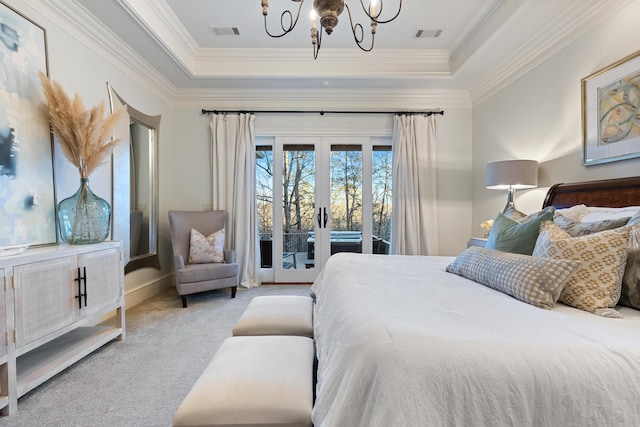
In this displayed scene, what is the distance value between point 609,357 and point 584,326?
213mm

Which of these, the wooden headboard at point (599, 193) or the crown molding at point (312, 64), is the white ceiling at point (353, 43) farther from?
the wooden headboard at point (599, 193)

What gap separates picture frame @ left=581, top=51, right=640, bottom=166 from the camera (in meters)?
2.05

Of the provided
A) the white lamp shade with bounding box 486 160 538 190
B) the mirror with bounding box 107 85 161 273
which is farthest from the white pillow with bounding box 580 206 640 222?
the mirror with bounding box 107 85 161 273

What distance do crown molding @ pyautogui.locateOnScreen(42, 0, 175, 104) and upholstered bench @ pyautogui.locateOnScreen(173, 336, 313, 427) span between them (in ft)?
9.70

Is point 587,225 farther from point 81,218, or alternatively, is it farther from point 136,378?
point 81,218

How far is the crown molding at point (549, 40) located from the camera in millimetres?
2311

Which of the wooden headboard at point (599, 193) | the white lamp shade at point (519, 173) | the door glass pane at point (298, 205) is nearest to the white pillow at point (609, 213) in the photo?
the wooden headboard at point (599, 193)

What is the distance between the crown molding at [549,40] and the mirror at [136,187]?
3992mm

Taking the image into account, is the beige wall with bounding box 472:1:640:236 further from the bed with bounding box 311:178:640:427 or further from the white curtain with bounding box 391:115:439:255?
the bed with bounding box 311:178:640:427

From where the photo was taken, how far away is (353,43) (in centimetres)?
356

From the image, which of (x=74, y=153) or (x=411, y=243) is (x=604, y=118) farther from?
(x=74, y=153)

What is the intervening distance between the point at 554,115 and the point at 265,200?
11.5 feet

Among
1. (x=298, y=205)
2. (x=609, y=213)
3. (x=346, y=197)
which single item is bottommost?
(x=609, y=213)

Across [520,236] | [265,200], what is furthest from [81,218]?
[520,236]
